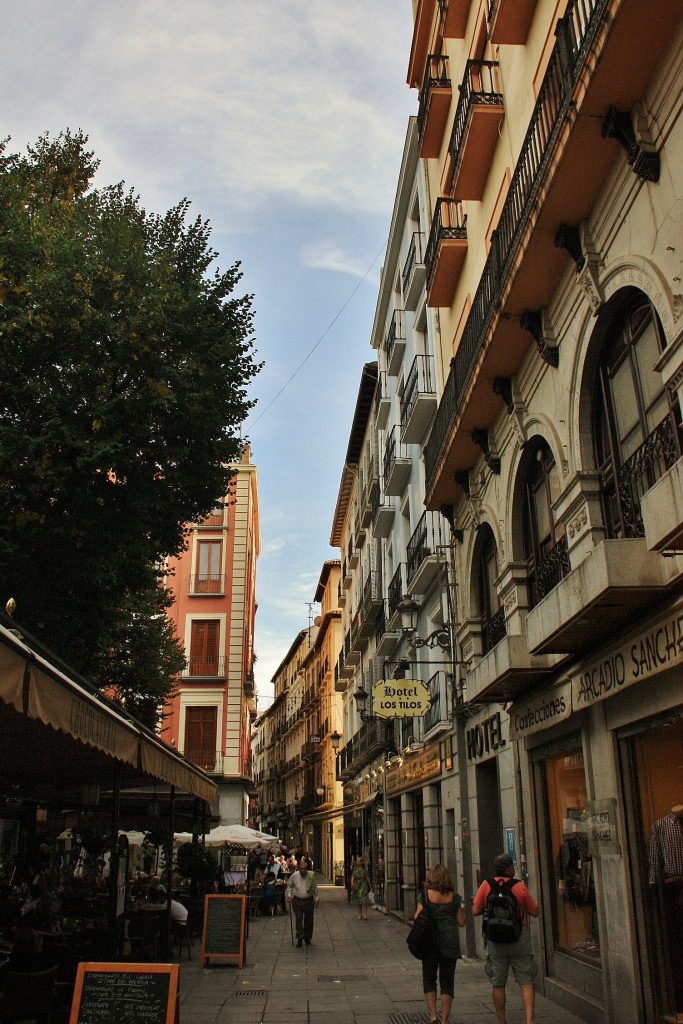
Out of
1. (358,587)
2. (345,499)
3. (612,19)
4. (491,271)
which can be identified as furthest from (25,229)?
(345,499)

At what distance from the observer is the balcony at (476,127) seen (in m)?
12.7

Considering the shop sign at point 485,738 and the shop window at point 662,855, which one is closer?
the shop window at point 662,855

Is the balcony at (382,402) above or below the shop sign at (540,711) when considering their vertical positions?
above

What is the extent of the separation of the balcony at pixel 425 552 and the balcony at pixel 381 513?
432 cm

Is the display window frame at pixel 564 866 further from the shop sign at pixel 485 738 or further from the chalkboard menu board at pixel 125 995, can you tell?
the chalkboard menu board at pixel 125 995

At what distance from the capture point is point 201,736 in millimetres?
39031

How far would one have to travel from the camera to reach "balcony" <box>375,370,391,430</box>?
2719cm

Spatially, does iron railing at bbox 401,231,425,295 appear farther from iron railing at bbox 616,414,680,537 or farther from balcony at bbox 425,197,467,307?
iron railing at bbox 616,414,680,537

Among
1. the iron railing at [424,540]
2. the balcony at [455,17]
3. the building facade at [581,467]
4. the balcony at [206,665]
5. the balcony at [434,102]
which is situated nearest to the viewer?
the building facade at [581,467]

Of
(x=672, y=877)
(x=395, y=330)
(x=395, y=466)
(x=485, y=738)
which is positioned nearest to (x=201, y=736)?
(x=395, y=466)

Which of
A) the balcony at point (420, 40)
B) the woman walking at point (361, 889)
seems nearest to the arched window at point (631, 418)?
the balcony at point (420, 40)

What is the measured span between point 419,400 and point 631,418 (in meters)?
10.6

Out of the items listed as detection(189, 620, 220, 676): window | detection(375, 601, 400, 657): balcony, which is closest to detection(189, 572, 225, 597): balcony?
detection(189, 620, 220, 676): window

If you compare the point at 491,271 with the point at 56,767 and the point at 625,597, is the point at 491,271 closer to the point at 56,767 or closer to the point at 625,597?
the point at 625,597
